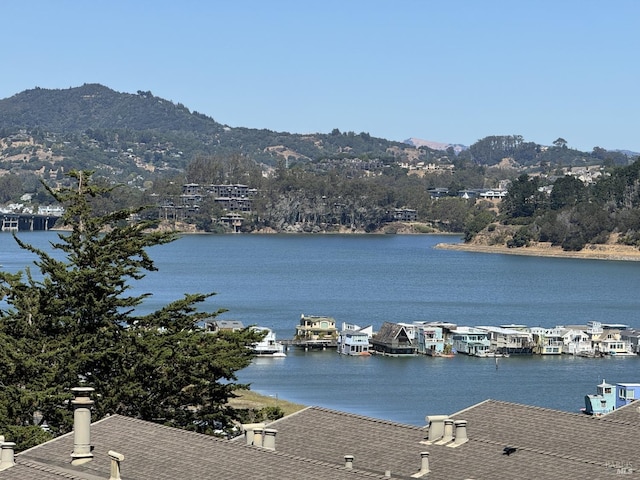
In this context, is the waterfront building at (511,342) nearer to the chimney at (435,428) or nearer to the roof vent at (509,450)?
the chimney at (435,428)

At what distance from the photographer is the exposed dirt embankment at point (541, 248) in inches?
6166

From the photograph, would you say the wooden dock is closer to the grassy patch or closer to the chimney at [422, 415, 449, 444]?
the grassy patch

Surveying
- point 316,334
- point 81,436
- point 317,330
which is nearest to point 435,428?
point 81,436

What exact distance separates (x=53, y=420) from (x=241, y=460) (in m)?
8.74

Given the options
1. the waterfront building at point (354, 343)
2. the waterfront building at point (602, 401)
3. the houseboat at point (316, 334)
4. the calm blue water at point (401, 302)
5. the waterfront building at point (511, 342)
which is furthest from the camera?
the houseboat at point (316, 334)

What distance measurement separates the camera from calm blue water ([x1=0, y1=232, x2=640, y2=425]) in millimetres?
48438

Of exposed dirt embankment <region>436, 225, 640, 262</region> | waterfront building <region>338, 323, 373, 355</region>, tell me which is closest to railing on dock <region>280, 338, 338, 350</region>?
waterfront building <region>338, 323, 373, 355</region>

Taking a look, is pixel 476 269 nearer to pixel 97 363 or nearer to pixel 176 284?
pixel 176 284

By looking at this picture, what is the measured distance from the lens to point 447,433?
1609 centimetres

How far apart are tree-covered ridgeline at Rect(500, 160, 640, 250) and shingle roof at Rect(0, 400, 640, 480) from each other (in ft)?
466

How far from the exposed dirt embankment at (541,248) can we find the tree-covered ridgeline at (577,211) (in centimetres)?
70

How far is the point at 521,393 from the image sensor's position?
4841 centimetres

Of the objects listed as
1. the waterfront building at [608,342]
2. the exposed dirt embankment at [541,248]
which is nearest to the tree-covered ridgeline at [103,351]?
the waterfront building at [608,342]

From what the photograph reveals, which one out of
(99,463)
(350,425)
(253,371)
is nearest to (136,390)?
(350,425)
